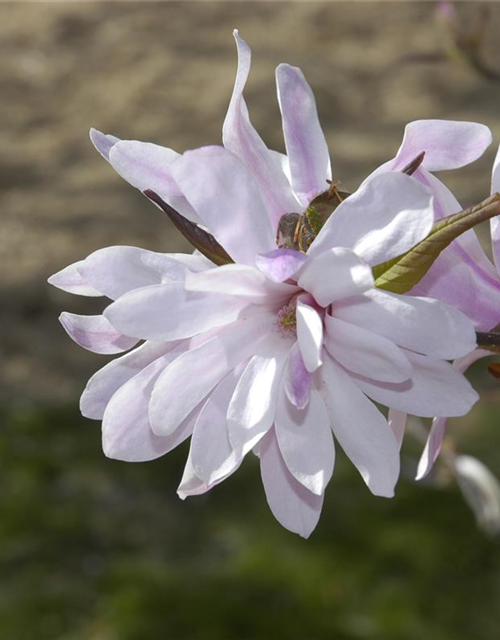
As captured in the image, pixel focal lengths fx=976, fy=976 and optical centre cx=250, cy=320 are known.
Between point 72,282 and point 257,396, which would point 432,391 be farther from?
point 72,282

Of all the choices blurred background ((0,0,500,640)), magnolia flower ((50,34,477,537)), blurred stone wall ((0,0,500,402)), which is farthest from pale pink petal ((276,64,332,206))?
blurred stone wall ((0,0,500,402))

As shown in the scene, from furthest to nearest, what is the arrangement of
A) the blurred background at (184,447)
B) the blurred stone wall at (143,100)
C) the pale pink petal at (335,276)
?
the blurred stone wall at (143,100), the blurred background at (184,447), the pale pink petal at (335,276)

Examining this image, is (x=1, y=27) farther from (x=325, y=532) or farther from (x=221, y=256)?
(x=221, y=256)

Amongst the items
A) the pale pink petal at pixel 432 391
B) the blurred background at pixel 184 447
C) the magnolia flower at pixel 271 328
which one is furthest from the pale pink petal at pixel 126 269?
the blurred background at pixel 184 447

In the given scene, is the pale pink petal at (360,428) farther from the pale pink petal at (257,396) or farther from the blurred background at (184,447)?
the blurred background at (184,447)

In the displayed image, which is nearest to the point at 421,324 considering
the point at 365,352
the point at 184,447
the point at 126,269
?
the point at 365,352
